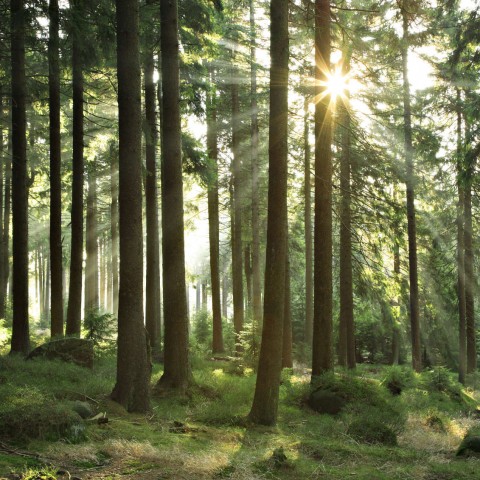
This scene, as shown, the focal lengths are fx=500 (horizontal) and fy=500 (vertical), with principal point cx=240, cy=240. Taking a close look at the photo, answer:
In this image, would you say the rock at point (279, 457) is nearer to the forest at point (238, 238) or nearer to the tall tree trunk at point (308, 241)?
the forest at point (238, 238)

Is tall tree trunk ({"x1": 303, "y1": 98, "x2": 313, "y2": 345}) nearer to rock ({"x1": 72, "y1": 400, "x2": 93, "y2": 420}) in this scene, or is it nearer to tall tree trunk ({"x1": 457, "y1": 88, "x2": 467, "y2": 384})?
tall tree trunk ({"x1": 457, "y1": 88, "x2": 467, "y2": 384})

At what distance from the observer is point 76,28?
12102 mm

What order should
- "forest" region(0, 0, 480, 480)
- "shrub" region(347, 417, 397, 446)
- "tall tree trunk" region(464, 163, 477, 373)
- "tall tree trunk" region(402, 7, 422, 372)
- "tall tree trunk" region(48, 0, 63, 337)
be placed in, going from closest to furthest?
"forest" region(0, 0, 480, 480), "shrub" region(347, 417, 397, 446), "tall tree trunk" region(48, 0, 63, 337), "tall tree trunk" region(402, 7, 422, 372), "tall tree trunk" region(464, 163, 477, 373)

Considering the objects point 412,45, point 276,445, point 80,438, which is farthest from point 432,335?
point 80,438

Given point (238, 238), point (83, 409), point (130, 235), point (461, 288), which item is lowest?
point (83, 409)

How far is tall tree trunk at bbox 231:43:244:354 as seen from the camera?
20.1 m

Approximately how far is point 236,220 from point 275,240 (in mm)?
11532

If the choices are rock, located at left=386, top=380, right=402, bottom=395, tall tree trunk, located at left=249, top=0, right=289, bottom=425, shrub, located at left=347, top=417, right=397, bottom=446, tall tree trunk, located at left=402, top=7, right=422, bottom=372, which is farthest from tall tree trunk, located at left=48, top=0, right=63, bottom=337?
tall tree trunk, located at left=402, top=7, right=422, bottom=372

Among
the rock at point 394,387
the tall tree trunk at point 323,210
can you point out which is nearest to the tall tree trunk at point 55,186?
the tall tree trunk at point 323,210

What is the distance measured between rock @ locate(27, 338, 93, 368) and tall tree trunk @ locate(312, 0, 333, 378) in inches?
228

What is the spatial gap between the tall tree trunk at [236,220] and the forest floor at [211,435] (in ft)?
24.3

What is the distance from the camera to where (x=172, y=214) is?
1116 centimetres

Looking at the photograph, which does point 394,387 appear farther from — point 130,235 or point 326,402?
point 130,235

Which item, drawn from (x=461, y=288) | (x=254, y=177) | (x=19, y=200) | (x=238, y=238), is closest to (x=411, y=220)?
(x=461, y=288)
